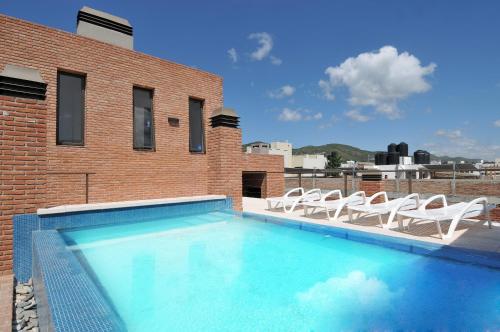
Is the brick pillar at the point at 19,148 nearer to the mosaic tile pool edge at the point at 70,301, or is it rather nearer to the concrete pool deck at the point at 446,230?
the mosaic tile pool edge at the point at 70,301

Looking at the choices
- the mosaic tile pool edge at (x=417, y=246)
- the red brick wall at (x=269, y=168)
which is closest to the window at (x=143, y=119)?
the red brick wall at (x=269, y=168)

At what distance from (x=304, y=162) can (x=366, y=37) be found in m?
35.3

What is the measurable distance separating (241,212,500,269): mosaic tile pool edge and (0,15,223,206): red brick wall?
4.87 m

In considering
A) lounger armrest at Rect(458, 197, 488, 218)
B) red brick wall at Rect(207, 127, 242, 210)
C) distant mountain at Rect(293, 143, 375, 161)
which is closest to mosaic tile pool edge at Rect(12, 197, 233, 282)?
red brick wall at Rect(207, 127, 242, 210)

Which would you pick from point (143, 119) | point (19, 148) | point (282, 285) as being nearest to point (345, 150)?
point (143, 119)

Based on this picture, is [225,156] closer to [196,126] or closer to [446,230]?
[196,126]

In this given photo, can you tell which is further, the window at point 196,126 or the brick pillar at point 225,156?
the window at point 196,126

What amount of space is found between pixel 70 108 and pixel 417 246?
8486 mm

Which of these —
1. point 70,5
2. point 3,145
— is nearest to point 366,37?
point 70,5

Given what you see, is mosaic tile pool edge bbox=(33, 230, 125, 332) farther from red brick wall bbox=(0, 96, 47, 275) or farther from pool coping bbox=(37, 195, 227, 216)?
pool coping bbox=(37, 195, 227, 216)

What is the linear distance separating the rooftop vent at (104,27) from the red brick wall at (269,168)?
627 cm

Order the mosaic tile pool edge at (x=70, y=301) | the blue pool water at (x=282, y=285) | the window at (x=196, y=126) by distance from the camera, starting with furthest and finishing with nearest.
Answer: the window at (x=196, y=126) < the blue pool water at (x=282, y=285) < the mosaic tile pool edge at (x=70, y=301)

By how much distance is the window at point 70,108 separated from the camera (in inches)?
306

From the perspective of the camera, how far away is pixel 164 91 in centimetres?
974
